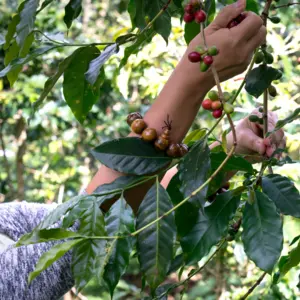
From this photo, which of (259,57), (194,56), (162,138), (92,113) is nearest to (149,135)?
(162,138)

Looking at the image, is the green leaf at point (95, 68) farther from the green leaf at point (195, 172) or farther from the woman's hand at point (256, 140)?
the woman's hand at point (256, 140)

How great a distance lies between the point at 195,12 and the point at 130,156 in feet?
0.69

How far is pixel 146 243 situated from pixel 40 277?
32cm

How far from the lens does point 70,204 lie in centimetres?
72

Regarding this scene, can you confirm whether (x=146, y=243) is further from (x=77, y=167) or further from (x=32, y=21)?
(x=77, y=167)

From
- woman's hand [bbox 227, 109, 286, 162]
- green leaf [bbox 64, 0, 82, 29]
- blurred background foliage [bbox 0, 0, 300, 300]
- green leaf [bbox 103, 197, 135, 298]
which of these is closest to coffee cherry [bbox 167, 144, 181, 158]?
green leaf [bbox 103, 197, 135, 298]

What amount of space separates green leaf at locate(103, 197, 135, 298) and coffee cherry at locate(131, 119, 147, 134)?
13 cm

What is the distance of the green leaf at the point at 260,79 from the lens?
33.3 inches

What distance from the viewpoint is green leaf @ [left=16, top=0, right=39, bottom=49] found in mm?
800

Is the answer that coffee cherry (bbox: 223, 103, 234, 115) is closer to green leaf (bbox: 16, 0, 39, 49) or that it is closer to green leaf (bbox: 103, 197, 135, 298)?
green leaf (bbox: 103, 197, 135, 298)

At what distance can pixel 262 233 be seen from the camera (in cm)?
72

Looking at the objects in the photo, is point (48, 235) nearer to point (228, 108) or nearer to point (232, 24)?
point (228, 108)

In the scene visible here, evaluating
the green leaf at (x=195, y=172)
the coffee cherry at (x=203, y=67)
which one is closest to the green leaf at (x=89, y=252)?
the green leaf at (x=195, y=172)

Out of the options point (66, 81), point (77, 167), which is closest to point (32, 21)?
point (66, 81)
